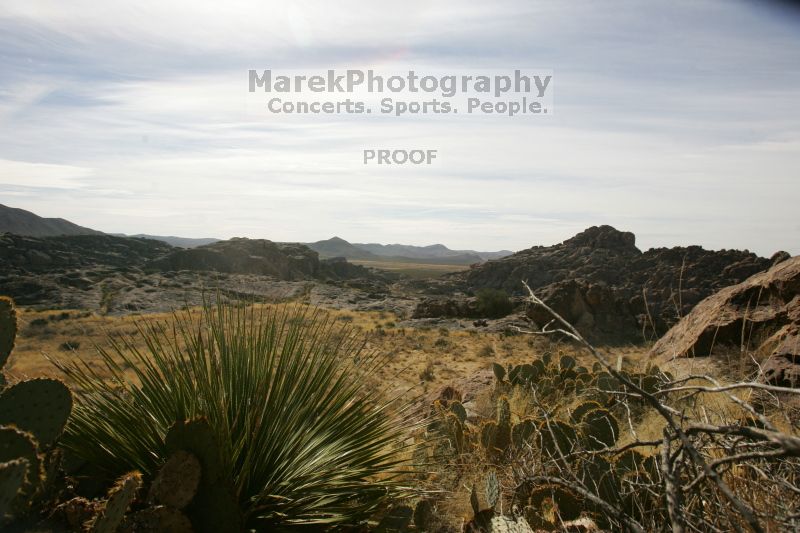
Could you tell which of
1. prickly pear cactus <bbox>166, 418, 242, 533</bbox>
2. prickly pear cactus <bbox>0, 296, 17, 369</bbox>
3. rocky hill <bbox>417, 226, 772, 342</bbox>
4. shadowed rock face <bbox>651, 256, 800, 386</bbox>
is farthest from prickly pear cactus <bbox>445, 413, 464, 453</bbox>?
rocky hill <bbox>417, 226, 772, 342</bbox>

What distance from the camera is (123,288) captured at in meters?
47.2

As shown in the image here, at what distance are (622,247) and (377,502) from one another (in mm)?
70762

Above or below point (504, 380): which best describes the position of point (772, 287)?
above

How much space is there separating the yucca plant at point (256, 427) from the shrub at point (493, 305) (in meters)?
33.3

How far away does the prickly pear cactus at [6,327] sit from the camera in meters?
2.90

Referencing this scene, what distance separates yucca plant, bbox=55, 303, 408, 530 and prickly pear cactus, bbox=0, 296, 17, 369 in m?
0.45

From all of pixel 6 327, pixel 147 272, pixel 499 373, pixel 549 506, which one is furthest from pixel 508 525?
pixel 147 272

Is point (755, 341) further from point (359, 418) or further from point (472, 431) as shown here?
point (359, 418)

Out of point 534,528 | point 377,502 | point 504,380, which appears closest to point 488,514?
point 534,528

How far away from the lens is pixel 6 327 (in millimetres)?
2910

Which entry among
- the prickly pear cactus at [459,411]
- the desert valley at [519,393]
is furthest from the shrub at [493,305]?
the prickly pear cactus at [459,411]

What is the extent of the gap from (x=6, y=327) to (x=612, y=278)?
197 ft

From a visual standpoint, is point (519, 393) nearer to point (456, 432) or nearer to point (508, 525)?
point (456, 432)

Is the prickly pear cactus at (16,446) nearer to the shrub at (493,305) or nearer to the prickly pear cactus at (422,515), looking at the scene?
the prickly pear cactus at (422,515)
